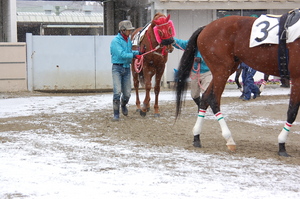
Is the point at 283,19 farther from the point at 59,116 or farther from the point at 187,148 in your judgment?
the point at 59,116

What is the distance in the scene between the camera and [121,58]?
9.13 metres

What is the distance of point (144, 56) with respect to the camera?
31.5 ft

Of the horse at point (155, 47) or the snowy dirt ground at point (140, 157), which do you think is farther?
the horse at point (155, 47)

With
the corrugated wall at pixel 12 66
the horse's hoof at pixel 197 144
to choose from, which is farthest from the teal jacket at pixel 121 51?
the corrugated wall at pixel 12 66

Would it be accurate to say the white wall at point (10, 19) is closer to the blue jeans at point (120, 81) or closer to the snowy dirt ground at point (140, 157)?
the snowy dirt ground at point (140, 157)

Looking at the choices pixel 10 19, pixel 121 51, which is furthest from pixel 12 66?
pixel 121 51

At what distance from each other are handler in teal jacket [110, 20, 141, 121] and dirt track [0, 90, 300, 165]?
61 centimetres

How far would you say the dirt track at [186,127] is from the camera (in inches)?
273

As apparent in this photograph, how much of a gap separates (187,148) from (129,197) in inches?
94.3

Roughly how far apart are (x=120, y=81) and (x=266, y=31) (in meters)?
3.69

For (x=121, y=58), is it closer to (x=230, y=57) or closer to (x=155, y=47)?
(x=155, y=47)

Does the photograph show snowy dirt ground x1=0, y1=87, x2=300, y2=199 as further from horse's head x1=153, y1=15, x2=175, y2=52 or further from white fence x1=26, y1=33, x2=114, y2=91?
white fence x1=26, y1=33, x2=114, y2=91

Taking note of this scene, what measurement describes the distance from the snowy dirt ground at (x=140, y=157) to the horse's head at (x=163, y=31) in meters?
1.56

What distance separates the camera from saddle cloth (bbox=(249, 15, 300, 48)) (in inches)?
249
